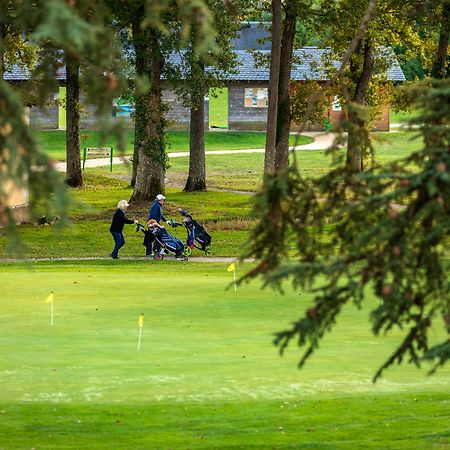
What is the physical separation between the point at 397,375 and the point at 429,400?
3.81ft

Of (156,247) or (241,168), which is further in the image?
(241,168)

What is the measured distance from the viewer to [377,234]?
7816mm

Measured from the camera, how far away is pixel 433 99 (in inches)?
331

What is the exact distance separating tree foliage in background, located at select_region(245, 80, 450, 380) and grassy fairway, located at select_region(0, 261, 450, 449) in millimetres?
3681

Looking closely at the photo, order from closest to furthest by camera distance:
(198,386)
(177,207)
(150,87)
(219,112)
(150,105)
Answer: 1. (198,386)
2. (150,87)
3. (150,105)
4. (177,207)
5. (219,112)

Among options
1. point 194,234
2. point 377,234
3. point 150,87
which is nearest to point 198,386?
point 377,234

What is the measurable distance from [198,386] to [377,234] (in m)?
6.09

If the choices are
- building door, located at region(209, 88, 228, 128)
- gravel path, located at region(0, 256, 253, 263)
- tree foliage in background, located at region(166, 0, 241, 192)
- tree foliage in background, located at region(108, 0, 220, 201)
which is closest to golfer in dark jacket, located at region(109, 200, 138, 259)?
gravel path, located at region(0, 256, 253, 263)

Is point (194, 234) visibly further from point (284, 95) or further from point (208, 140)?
point (208, 140)

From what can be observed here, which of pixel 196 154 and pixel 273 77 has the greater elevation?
pixel 273 77

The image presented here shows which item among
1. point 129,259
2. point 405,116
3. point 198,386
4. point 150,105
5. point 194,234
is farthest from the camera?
point 405,116

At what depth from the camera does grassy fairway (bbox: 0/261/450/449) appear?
12.0 m

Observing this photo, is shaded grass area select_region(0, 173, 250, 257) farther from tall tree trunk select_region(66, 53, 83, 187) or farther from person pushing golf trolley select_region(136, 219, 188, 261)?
person pushing golf trolley select_region(136, 219, 188, 261)

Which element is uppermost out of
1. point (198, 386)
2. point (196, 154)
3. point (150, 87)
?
point (150, 87)
